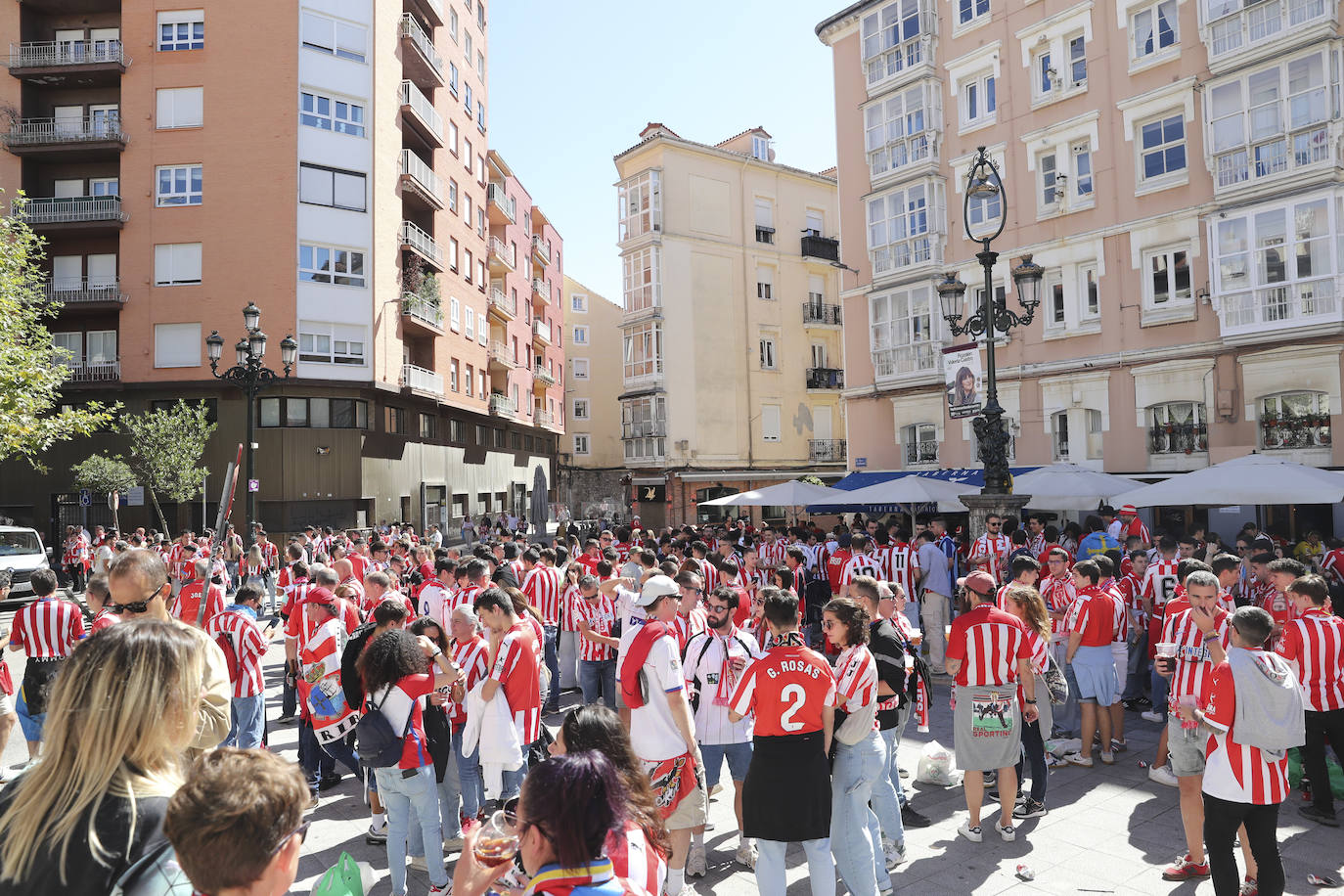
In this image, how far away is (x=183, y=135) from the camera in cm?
2984

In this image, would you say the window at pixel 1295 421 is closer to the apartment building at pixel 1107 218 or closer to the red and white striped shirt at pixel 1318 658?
the apartment building at pixel 1107 218

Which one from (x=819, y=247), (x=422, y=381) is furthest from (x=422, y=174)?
(x=819, y=247)

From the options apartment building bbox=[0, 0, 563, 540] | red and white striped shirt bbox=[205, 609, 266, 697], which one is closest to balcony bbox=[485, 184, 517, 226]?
apartment building bbox=[0, 0, 563, 540]

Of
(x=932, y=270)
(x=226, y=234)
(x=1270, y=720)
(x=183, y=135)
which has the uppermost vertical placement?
(x=183, y=135)

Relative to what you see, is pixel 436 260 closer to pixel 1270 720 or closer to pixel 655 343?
pixel 655 343

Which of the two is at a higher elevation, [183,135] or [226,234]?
[183,135]

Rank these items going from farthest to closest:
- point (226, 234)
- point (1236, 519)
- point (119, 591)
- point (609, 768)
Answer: point (226, 234), point (1236, 519), point (119, 591), point (609, 768)

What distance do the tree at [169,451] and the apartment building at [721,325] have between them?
63.0ft

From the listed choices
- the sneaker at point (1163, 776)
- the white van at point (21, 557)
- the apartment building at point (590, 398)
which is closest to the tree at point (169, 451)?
the white van at point (21, 557)

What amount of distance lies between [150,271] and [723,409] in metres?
24.3

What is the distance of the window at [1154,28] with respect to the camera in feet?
70.0

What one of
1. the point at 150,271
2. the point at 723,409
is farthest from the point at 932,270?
the point at 150,271

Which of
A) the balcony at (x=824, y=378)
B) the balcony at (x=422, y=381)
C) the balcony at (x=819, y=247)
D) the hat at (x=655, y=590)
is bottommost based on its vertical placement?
the hat at (x=655, y=590)

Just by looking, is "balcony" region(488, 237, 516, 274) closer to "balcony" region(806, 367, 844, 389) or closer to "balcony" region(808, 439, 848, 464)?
"balcony" region(806, 367, 844, 389)
